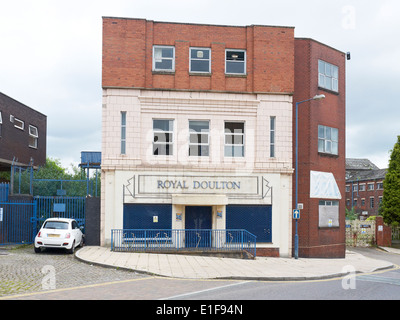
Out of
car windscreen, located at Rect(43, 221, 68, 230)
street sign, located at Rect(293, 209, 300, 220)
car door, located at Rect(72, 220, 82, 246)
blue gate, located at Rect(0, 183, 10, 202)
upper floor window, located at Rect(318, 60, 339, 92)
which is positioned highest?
upper floor window, located at Rect(318, 60, 339, 92)

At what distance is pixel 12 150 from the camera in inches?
1248

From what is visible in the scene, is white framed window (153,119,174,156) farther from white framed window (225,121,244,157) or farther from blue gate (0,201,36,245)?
blue gate (0,201,36,245)

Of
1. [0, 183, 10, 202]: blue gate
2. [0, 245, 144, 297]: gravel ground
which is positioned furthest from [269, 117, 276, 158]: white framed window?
[0, 183, 10, 202]: blue gate

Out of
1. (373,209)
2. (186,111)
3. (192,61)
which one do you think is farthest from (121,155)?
(373,209)

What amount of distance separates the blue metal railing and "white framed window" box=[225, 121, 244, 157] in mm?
3719

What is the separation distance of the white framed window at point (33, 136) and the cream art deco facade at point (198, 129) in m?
15.8

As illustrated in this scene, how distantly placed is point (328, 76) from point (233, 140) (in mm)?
6689

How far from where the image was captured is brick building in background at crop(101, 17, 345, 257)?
21.5 metres

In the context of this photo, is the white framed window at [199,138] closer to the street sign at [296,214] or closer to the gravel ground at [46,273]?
the street sign at [296,214]

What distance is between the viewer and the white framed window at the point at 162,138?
71.9 ft

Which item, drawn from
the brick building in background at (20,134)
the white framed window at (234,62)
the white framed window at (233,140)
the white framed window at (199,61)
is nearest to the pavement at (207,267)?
the white framed window at (233,140)

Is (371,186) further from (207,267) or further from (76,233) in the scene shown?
(207,267)

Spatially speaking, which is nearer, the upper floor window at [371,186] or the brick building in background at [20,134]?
the brick building in background at [20,134]

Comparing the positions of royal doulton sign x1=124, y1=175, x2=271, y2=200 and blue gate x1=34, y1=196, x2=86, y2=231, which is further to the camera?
blue gate x1=34, y1=196, x2=86, y2=231
